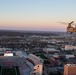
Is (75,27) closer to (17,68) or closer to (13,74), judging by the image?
(13,74)

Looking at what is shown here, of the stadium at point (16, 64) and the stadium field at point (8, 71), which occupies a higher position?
the stadium at point (16, 64)

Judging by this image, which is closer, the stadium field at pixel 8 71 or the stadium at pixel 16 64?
the stadium field at pixel 8 71

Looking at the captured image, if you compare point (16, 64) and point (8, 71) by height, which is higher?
point (16, 64)

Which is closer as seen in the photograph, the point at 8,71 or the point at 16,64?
the point at 8,71

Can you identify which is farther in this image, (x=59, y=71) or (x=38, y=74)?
(x=59, y=71)

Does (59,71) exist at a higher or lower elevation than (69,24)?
lower

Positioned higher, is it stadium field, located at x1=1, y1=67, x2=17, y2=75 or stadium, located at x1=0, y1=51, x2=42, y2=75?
stadium, located at x1=0, y1=51, x2=42, y2=75

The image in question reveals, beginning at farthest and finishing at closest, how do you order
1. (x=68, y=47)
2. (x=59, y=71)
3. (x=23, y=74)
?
(x=68, y=47), (x=59, y=71), (x=23, y=74)

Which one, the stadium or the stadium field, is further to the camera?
the stadium

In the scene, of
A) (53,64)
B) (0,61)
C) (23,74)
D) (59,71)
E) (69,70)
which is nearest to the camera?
(69,70)

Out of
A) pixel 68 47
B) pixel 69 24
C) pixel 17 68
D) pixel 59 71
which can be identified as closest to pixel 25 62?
pixel 17 68
